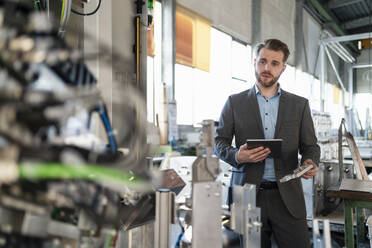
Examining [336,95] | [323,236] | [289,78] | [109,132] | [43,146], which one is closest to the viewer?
[43,146]

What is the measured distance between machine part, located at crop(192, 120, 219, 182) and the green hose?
0.79ft

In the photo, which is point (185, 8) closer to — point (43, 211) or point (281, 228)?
point (281, 228)

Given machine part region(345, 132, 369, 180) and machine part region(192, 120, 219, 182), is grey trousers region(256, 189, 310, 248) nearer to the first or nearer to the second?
machine part region(192, 120, 219, 182)

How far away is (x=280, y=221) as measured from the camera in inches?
55.9

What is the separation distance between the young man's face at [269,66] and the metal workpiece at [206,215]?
0.93 metres

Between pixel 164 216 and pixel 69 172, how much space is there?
421 mm

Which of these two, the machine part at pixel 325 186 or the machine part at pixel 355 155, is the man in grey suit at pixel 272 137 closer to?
the machine part at pixel 355 155

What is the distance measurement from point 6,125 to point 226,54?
491cm

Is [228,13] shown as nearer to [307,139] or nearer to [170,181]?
[307,139]

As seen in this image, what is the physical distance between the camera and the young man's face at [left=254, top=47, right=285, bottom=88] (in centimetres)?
154

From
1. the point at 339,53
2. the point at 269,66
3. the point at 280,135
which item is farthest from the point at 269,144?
the point at 339,53

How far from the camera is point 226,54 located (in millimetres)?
5074

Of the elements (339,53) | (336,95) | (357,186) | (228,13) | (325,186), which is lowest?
(325,186)

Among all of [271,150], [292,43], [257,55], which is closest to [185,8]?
[257,55]
